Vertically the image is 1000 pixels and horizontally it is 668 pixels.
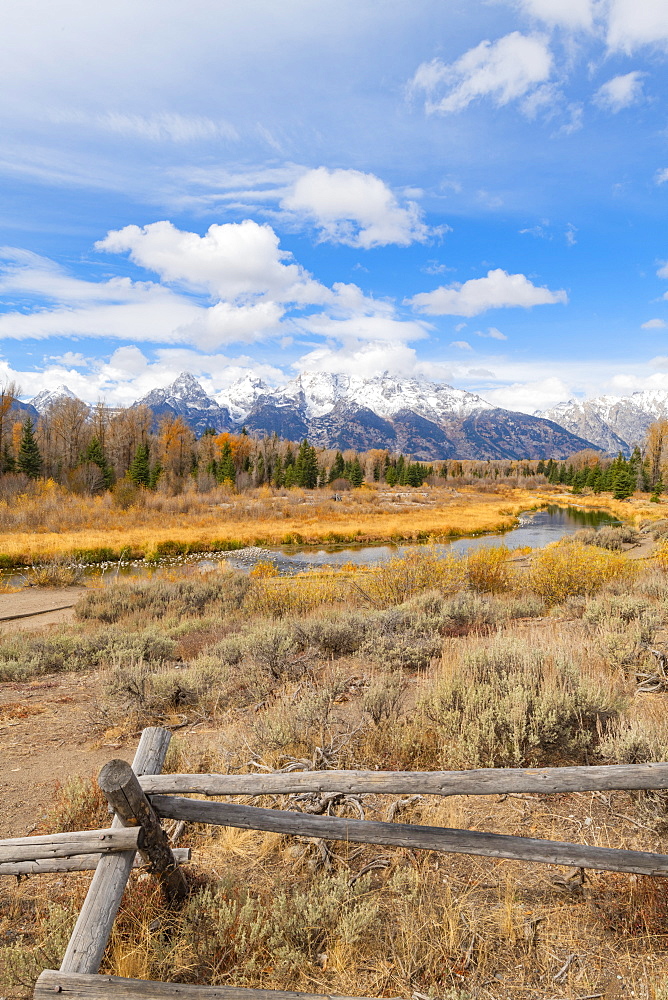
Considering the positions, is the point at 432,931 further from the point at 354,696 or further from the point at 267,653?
the point at 267,653

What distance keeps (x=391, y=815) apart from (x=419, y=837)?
3.43 feet

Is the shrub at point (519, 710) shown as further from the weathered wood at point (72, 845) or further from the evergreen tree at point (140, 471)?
the evergreen tree at point (140, 471)

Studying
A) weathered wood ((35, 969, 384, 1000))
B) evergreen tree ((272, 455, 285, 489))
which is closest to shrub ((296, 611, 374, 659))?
weathered wood ((35, 969, 384, 1000))

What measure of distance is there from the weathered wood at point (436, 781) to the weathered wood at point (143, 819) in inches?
7.3

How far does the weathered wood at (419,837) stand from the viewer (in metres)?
2.74

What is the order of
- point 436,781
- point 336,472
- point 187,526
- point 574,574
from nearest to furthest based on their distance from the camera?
1. point 436,781
2. point 574,574
3. point 187,526
4. point 336,472

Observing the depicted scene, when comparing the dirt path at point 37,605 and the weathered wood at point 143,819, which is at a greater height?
the weathered wood at point 143,819

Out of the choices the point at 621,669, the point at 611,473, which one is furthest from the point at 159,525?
the point at 611,473

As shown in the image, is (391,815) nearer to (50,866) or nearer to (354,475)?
(50,866)

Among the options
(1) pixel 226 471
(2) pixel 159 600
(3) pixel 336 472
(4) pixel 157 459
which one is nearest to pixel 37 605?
(2) pixel 159 600

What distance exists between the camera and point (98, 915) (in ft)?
8.13

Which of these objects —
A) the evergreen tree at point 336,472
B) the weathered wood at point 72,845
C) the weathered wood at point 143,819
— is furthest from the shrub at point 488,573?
the evergreen tree at point 336,472

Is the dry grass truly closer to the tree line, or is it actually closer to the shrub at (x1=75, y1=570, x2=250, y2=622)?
the tree line

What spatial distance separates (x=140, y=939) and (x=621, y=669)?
223 inches
